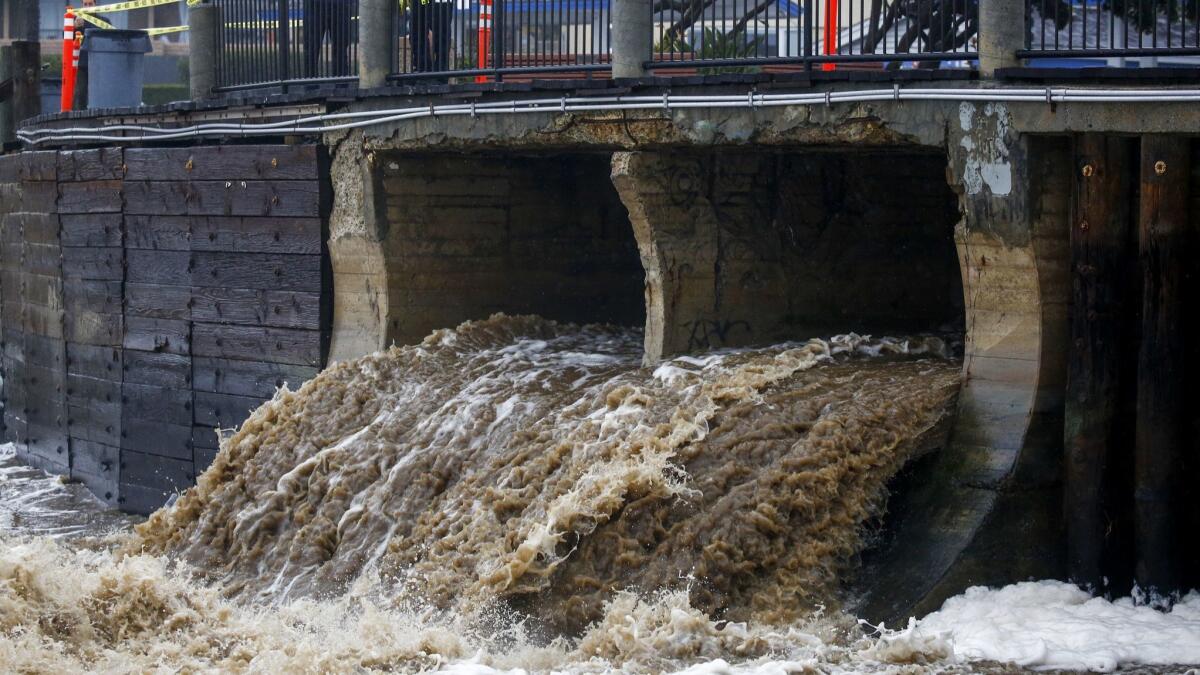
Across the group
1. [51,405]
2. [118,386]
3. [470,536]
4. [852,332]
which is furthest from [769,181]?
[51,405]

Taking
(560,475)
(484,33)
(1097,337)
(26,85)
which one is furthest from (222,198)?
(1097,337)

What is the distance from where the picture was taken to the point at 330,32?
44.8 ft

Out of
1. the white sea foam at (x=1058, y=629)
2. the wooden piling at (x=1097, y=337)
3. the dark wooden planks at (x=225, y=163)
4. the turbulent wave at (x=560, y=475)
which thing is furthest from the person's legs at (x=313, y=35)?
the white sea foam at (x=1058, y=629)

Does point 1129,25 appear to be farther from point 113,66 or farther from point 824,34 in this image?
point 113,66

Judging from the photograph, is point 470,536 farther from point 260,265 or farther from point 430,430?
point 260,265

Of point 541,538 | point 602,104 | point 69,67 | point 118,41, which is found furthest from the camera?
point 69,67

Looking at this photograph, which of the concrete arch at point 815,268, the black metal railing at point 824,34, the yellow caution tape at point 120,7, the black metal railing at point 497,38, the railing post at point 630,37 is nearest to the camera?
the concrete arch at point 815,268

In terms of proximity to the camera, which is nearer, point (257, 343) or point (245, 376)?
point (257, 343)

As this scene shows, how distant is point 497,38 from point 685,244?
2007 millimetres

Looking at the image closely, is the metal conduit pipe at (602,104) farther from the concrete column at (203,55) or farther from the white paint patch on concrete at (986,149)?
the concrete column at (203,55)

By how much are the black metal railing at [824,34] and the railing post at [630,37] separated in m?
0.13

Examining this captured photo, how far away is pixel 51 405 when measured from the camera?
632 inches

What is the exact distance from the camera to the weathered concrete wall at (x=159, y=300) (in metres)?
13.2

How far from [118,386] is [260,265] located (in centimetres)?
232
